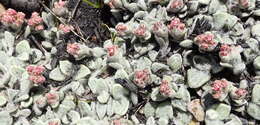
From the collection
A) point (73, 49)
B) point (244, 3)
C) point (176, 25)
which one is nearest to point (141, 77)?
point (176, 25)

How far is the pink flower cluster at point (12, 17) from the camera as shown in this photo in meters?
2.91

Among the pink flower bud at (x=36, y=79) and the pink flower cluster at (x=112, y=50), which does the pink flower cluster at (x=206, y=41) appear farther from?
the pink flower bud at (x=36, y=79)

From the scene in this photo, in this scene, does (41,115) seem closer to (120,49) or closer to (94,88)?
(94,88)

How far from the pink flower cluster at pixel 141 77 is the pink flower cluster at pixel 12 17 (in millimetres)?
1044

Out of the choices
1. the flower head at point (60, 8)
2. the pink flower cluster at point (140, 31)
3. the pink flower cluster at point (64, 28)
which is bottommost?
the pink flower cluster at point (140, 31)

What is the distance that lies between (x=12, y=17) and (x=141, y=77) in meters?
1.12

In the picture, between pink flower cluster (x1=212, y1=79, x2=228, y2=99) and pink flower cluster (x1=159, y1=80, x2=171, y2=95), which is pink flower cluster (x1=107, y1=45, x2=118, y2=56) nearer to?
pink flower cluster (x1=159, y1=80, x2=171, y2=95)

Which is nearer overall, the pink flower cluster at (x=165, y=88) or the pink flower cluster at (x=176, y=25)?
the pink flower cluster at (x=165, y=88)

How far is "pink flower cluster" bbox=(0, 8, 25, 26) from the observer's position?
9.55ft

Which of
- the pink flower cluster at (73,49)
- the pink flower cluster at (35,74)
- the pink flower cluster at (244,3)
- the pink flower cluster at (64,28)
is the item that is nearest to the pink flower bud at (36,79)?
the pink flower cluster at (35,74)

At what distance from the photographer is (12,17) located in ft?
9.62

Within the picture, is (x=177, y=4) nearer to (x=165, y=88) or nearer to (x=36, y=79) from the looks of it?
(x=165, y=88)

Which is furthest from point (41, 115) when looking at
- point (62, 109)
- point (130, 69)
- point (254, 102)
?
point (254, 102)

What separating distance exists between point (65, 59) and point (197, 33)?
101 cm
